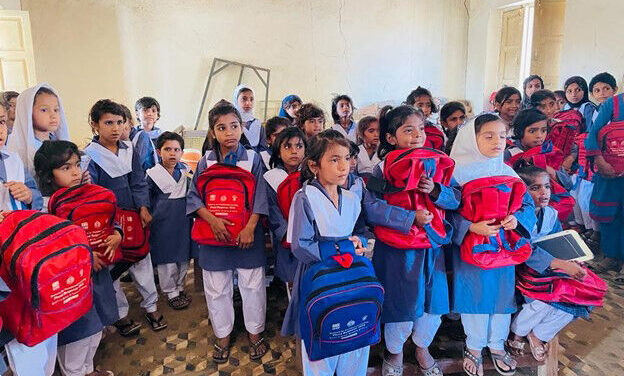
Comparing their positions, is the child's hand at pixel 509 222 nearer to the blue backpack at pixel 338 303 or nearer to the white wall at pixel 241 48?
the blue backpack at pixel 338 303

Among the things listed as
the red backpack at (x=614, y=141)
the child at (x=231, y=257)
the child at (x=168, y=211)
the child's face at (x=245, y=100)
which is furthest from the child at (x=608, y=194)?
the child at (x=168, y=211)

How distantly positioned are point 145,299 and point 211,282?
0.67m

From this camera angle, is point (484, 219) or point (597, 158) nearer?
point (484, 219)

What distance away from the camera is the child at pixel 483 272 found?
1.96 m

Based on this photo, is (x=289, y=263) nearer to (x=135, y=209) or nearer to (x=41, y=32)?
(x=135, y=209)

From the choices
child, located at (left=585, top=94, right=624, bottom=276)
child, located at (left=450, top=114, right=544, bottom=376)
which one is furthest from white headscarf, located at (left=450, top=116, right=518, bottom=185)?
child, located at (left=585, top=94, right=624, bottom=276)

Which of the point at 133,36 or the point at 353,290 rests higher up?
the point at 133,36

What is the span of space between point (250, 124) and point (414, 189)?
7.61 feet

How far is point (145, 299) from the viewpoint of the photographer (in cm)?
274

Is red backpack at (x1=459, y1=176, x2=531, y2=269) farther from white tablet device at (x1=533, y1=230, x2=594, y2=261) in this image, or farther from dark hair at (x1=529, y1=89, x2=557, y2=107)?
dark hair at (x1=529, y1=89, x2=557, y2=107)

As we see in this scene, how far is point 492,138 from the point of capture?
1.96 m

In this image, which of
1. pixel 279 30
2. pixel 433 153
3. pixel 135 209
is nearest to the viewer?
pixel 433 153

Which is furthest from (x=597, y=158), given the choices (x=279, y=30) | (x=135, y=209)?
(x=279, y=30)

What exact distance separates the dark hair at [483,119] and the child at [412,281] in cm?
27
